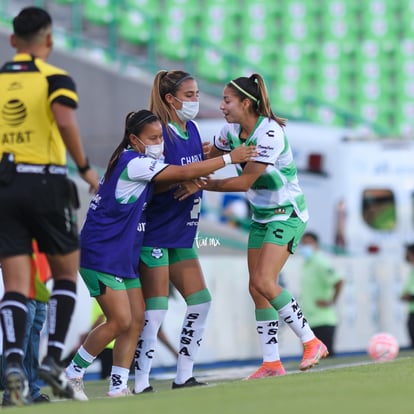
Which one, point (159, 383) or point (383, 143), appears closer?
point (159, 383)

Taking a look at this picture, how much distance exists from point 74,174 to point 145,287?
9211 millimetres

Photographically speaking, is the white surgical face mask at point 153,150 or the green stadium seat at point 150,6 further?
the green stadium seat at point 150,6

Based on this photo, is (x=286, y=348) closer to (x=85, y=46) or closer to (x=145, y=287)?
(x=85, y=46)

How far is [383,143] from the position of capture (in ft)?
70.8

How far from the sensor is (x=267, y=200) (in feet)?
30.7

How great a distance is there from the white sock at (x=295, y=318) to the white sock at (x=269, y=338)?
0.11 meters

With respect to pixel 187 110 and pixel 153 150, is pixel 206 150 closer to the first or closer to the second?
pixel 187 110

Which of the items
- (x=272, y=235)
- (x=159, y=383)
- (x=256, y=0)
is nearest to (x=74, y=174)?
Result: (x=159, y=383)

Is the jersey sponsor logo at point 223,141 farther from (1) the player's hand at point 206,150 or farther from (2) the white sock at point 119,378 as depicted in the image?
(2) the white sock at point 119,378

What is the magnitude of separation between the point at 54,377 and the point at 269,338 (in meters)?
2.56

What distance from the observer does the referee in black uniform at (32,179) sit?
7.32 m

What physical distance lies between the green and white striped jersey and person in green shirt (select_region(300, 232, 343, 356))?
6.45 m

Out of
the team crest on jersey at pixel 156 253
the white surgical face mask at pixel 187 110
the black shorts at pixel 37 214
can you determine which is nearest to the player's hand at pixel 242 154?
the white surgical face mask at pixel 187 110

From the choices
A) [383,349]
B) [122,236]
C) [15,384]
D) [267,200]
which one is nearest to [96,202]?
[122,236]
